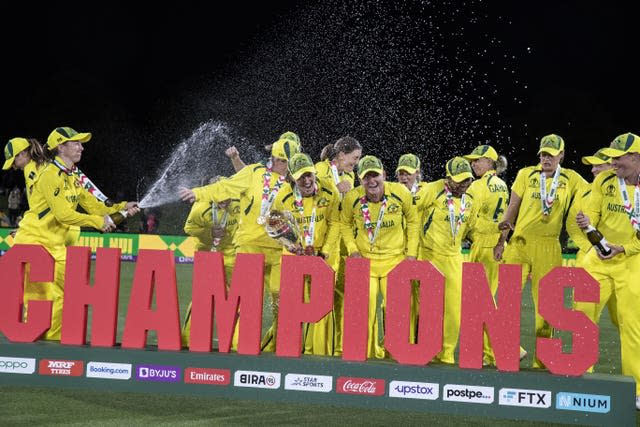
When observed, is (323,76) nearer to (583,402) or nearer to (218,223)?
(218,223)

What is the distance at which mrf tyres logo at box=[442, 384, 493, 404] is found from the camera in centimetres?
675

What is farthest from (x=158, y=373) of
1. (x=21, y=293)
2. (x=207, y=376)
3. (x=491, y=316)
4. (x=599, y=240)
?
(x=599, y=240)

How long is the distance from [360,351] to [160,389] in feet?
5.40

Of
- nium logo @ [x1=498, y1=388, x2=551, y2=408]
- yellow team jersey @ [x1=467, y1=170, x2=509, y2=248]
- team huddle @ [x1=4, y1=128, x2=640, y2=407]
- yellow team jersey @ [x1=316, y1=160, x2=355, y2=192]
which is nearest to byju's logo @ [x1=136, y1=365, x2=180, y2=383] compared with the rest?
team huddle @ [x1=4, y1=128, x2=640, y2=407]

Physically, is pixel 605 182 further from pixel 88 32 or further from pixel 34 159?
pixel 88 32

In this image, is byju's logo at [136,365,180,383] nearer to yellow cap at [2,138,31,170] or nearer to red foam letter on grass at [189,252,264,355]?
red foam letter on grass at [189,252,264,355]

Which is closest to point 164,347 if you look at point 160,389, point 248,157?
point 160,389

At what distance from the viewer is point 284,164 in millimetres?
8492

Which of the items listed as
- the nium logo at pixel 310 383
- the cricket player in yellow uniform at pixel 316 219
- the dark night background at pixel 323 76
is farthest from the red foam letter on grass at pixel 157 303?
the dark night background at pixel 323 76

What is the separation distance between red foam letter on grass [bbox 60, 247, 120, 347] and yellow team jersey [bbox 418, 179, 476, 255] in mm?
3120

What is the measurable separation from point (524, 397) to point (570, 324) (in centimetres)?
65

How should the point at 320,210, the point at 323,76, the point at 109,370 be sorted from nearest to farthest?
the point at 109,370
the point at 320,210
the point at 323,76

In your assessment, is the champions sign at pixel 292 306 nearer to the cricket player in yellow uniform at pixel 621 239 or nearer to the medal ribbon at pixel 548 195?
the cricket player in yellow uniform at pixel 621 239

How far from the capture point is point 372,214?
322 inches
